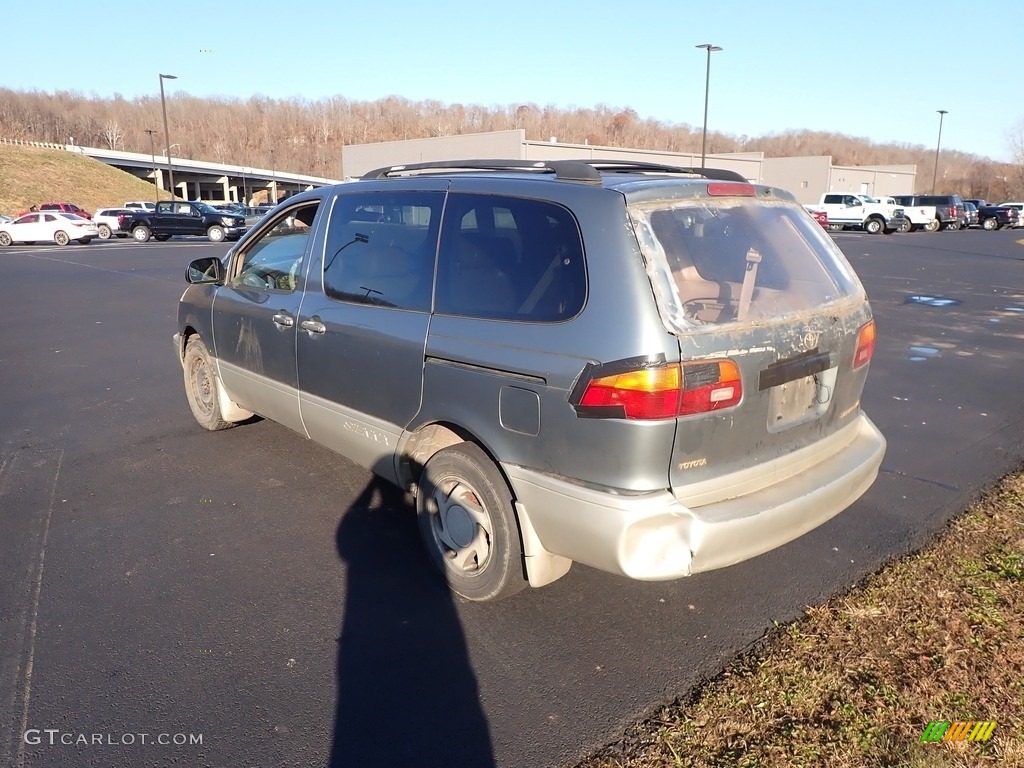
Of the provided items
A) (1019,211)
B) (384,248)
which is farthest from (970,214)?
(384,248)

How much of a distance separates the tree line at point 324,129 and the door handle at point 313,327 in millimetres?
118946

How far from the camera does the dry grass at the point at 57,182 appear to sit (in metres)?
59.7

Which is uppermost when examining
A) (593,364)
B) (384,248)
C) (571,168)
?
(571,168)

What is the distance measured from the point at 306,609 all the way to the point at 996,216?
53.5 meters

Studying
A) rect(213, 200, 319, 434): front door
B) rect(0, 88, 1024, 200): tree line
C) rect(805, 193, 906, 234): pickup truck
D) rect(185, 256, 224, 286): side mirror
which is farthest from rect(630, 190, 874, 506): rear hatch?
rect(0, 88, 1024, 200): tree line

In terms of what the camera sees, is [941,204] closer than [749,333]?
No

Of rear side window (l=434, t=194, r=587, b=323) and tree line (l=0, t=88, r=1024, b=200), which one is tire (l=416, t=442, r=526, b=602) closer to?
→ rear side window (l=434, t=194, r=587, b=323)

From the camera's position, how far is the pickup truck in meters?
38.9

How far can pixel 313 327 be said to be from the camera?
4.25 m

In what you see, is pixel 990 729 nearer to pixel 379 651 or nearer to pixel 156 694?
pixel 379 651

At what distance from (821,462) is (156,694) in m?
2.90

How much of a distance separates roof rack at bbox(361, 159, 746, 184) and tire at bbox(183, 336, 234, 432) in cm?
222

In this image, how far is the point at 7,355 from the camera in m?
8.84

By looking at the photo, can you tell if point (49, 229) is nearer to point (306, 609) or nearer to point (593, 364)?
point (306, 609)
